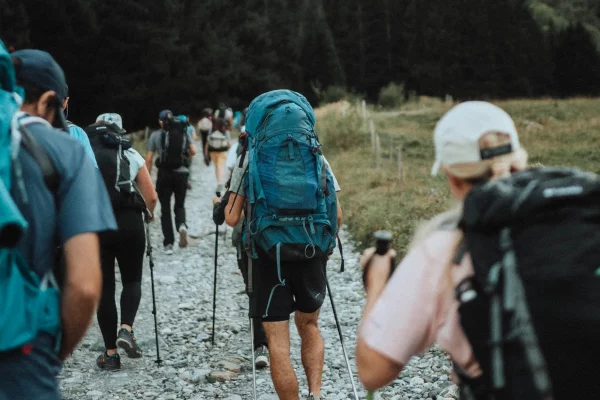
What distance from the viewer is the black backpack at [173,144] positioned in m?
10.5

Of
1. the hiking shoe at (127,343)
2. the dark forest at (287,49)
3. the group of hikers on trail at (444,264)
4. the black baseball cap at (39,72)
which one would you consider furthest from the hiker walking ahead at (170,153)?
the dark forest at (287,49)

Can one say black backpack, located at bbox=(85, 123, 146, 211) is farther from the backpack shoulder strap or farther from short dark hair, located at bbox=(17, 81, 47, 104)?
the backpack shoulder strap

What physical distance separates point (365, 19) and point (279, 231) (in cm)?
8351

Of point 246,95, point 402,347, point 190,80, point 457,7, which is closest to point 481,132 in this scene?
point 402,347

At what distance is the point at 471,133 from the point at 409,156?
21228 millimetres

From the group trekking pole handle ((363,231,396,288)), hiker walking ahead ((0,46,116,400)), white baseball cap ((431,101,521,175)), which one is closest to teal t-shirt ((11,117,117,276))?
hiker walking ahead ((0,46,116,400))

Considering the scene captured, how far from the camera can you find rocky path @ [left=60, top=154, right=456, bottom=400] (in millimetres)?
5781

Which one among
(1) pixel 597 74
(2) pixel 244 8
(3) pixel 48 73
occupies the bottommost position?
(1) pixel 597 74

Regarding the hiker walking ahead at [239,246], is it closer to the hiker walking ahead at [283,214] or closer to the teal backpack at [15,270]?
the hiker walking ahead at [283,214]

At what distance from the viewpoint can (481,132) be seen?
2137mm

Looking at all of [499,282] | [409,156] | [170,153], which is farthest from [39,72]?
[409,156]

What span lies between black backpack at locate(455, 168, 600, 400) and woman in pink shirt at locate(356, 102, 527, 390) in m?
0.10

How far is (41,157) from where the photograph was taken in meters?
2.29

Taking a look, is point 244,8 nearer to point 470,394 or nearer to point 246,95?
point 246,95
